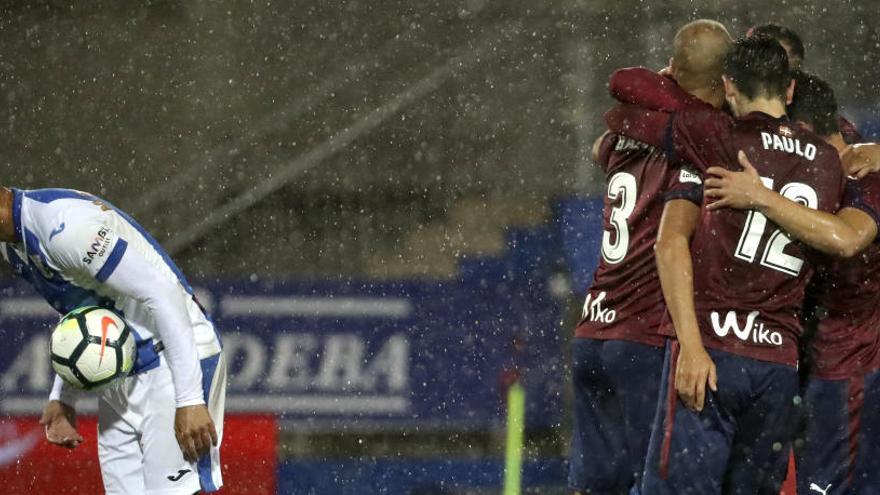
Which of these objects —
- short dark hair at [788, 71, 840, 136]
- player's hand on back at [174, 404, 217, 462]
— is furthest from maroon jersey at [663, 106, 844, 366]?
player's hand on back at [174, 404, 217, 462]

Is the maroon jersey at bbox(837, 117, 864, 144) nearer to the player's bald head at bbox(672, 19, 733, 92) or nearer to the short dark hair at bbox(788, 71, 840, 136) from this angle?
the short dark hair at bbox(788, 71, 840, 136)

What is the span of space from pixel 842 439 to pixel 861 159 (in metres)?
0.77

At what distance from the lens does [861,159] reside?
3.33 metres

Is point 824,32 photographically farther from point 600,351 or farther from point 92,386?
point 92,386

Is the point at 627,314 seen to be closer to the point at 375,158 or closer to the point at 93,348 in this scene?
the point at 93,348

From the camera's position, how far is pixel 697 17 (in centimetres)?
708

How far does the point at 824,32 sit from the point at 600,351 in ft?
13.4

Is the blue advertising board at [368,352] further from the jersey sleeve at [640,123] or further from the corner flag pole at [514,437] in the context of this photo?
the jersey sleeve at [640,123]

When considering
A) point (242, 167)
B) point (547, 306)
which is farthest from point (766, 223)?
point (242, 167)

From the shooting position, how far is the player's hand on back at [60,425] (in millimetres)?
3137

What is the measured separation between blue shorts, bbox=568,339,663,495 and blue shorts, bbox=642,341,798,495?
1.53ft

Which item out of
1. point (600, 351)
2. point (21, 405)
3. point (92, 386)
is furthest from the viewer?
point (21, 405)

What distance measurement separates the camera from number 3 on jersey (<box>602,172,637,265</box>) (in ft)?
11.8

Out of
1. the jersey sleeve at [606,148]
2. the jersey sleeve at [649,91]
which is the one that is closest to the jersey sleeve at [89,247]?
the jersey sleeve at [649,91]
